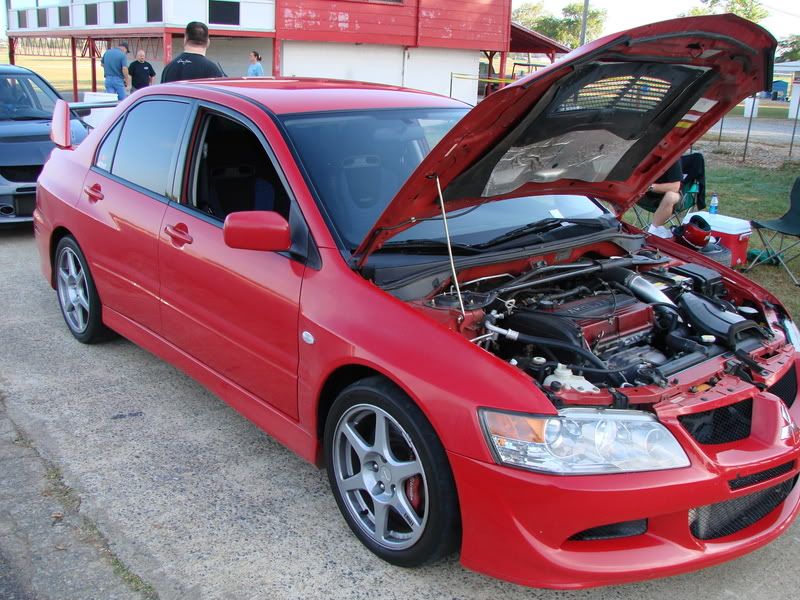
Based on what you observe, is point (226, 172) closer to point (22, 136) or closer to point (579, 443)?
point (579, 443)

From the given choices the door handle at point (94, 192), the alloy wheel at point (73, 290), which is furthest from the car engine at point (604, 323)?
the alloy wheel at point (73, 290)

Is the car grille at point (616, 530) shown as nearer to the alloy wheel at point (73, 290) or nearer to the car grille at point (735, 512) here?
the car grille at point (735, 512)

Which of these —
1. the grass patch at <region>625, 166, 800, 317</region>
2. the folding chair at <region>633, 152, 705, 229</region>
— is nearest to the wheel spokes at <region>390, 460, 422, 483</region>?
the grass patch at <region>625, 166, 800, 317</region>

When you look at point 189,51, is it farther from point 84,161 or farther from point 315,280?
point 315,280

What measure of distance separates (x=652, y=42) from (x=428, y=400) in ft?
4.62

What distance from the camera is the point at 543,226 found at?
3602 mm

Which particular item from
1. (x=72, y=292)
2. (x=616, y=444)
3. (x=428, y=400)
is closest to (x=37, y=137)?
(x=72, y=292)

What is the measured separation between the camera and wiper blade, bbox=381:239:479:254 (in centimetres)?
314

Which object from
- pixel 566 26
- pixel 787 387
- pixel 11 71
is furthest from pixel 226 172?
pixel 566 26

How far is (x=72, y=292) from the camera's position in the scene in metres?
4.90

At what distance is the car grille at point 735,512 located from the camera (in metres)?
2.57

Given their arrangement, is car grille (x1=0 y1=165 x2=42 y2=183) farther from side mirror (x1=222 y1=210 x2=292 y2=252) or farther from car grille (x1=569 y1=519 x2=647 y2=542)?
car grille (x1=569 y1=519 x2=647 y2=542)

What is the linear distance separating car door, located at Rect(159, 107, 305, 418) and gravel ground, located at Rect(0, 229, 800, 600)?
410 mm

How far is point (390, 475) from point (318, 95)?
6.38 feet
